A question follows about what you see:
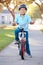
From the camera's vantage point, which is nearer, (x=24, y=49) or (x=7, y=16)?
(x=24, y=49)

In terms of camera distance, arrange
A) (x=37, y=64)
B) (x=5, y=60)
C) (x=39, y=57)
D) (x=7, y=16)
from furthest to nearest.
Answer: (x=7, y=16)
(x=39, y=57)
(x=5, y=60)
(x=37, y=64)

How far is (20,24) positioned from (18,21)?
0.12 metres

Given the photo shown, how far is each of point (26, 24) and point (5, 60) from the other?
1386 mm

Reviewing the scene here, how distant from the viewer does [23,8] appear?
28.5 feet

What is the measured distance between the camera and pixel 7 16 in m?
83.9

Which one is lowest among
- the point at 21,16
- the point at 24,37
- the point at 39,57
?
the point at 39,57

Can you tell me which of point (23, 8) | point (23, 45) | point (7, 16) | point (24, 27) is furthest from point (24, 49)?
point (7, 16)

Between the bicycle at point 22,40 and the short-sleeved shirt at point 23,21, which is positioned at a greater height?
the short-sleeved shirt at point 23,21

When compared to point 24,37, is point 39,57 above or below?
below

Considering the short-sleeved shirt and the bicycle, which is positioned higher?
the short-sleeved shirt

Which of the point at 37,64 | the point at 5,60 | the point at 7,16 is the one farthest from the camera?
the point at 7,16

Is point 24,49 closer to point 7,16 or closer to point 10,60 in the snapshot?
point 10,60

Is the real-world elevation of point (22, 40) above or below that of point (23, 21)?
below

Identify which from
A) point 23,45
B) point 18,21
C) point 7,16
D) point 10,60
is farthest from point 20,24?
point 7,16
